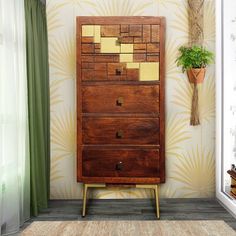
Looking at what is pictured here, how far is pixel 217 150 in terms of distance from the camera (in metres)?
3.72

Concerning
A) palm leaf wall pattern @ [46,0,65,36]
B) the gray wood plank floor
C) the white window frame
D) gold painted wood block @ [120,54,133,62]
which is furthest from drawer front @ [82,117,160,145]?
palm leaf wall pattern @ [46,0,65,36]

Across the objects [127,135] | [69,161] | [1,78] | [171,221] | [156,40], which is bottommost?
A: [171,221]

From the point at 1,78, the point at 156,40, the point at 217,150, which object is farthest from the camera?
the point at 217,150

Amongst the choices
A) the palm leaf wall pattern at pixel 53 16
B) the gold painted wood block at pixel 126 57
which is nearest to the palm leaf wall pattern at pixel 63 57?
the palm leaf wall pattern at pixel 53 16

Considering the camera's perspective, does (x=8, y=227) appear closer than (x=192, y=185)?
Yes

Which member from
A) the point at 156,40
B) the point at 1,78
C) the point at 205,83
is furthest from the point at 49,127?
the point at 205,83

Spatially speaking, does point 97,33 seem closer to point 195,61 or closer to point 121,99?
point 121,99

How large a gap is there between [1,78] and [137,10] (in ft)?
5.66

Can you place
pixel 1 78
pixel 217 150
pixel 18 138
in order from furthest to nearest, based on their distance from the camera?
pixel 217 150, pixel 18 138, pixel 1 78

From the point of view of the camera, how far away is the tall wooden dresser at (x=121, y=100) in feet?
10.5

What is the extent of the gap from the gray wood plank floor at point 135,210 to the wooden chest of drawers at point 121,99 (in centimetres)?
32

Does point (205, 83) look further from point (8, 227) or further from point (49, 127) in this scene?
point (8, 227)

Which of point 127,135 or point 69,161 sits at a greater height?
point 127,135

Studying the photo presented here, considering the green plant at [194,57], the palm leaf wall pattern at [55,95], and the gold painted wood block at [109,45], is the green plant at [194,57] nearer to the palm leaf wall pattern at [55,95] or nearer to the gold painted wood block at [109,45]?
the gold painted wood block at [109,45]
